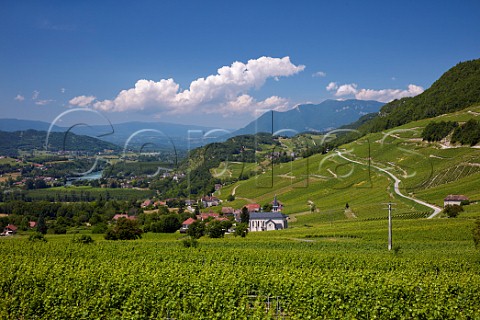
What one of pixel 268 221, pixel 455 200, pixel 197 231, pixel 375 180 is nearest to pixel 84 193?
pixel 268 221

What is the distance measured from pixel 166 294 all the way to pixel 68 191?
487ft

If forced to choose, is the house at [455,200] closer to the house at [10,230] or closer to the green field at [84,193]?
the house at [10,230]

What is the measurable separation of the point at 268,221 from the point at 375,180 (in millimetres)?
35589

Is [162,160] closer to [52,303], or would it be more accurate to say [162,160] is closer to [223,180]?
[223,180]

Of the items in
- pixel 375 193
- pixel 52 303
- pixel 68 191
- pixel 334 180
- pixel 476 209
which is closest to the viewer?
pixel 52 303

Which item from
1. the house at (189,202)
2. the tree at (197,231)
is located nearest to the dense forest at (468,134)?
the tree at (197,231)

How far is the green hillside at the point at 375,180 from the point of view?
79.2 meters

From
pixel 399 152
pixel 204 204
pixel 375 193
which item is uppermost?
pixel 399 152

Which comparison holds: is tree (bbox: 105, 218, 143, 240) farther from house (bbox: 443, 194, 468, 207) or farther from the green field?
the green field

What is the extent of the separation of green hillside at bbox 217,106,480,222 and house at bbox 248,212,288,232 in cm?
764

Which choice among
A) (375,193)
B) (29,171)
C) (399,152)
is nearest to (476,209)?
(375,193)

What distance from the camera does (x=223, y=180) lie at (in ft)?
570

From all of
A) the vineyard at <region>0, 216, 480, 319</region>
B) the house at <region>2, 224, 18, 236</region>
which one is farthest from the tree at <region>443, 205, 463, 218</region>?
the house at <region>2, 224, 18, 236</region>

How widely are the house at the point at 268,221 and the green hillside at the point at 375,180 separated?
764 centimetres
